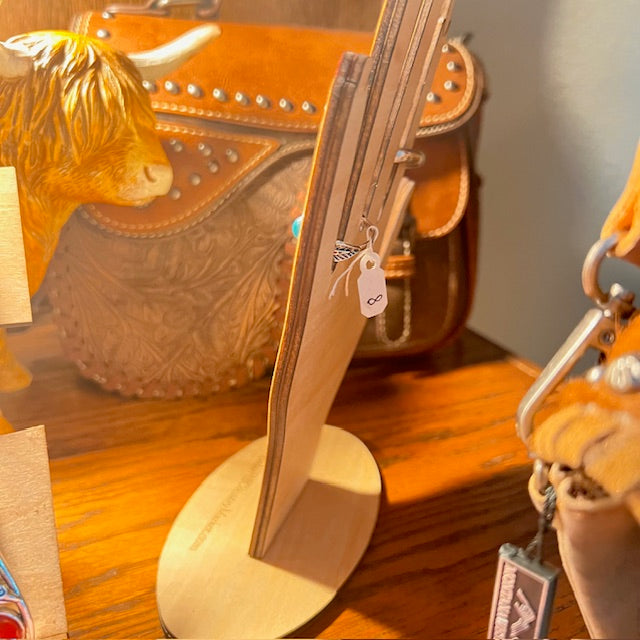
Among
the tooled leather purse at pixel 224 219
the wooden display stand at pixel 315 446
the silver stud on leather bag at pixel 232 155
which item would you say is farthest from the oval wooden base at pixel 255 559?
the silver stud on leather bag at pixel 232 155

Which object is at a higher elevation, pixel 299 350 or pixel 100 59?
pixel 100 59

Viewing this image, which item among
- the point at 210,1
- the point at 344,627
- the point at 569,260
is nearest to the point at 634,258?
the point at 569,260

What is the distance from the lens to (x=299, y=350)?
30cm

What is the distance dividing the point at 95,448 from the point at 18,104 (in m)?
0.23

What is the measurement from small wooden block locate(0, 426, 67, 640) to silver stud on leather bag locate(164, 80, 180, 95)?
10.4 inches

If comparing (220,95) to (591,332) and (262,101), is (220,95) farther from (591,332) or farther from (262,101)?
(591,332)

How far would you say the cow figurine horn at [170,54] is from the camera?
401mm

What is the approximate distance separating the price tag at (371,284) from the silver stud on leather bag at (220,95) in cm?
22

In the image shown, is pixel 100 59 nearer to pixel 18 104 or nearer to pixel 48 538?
pixel 18 104

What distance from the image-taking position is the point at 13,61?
0.32m

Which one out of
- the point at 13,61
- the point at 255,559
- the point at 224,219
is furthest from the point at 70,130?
the point at 255,559

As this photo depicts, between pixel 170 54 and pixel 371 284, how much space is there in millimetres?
223

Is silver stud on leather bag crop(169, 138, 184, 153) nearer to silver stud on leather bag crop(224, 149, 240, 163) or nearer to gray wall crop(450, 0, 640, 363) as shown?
silver stud on leather bag crop(224, 149, 240, 163)

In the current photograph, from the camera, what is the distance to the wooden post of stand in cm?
28
